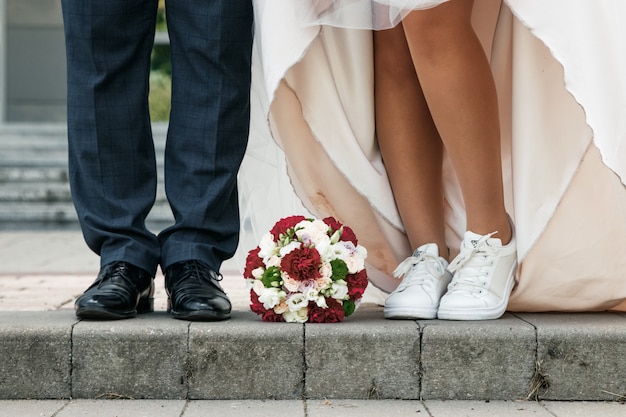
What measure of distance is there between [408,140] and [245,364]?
0.69m

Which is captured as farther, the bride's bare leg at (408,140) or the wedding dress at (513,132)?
the bride's bare leg at (408,140)

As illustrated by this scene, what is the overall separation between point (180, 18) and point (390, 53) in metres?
0.51

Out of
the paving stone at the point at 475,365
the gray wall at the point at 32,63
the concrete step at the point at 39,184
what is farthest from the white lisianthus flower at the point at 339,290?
the gray wall at the point at 32,63

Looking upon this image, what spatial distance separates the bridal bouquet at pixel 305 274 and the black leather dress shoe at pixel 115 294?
26 cm

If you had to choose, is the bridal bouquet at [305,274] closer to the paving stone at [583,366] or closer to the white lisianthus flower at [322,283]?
the white lisianthus flower at [322,283]

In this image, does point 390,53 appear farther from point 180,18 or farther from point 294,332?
point 294,332

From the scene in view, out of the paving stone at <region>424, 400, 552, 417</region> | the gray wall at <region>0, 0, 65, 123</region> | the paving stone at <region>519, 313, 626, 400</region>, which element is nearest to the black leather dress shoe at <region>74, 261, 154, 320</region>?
the paving stone at <region>424, 400, 552, 417</region>

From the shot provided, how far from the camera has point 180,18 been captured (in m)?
2.05

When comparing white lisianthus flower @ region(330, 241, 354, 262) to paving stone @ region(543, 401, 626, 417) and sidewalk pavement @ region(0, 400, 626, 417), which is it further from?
paving stone @ region(543, 401, 626, 417)

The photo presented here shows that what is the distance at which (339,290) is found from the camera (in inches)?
77.3

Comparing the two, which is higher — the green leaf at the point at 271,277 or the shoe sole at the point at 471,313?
the green leaf at the point at 271,277

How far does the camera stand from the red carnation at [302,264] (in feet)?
6.41

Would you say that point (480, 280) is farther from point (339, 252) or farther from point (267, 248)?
point (267, 248)

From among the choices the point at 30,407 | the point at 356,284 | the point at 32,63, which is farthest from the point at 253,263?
the point at 32,63
